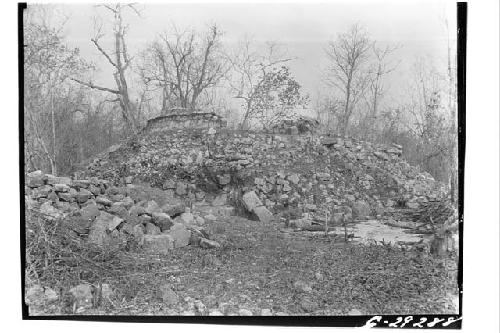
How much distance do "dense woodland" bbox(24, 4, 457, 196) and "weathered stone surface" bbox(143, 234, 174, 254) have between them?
3.59 feet

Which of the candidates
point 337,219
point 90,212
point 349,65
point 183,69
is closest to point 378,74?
point 349,65

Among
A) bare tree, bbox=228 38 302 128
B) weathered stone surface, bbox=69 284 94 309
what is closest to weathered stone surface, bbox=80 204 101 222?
weathered stone surface, bbox=69 284 94 309

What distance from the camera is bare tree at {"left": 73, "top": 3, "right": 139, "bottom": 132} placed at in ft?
17.3

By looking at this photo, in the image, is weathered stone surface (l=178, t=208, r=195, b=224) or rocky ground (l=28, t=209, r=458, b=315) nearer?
rocky ground (l=28, t=209, r=458, b=315)

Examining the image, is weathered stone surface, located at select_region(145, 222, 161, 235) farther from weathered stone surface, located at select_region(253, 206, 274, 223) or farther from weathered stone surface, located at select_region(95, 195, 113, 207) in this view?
weathered stone surface, located at select_region(253, 206, 274, 223)

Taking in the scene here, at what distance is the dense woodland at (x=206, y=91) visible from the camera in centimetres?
526

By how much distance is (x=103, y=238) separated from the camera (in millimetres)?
5164

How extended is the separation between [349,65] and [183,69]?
68.2 inches

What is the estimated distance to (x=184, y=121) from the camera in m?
5.45

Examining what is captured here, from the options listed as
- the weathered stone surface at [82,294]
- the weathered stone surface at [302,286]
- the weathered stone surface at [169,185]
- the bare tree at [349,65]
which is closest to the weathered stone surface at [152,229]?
the weathered stone surface at [169,185]

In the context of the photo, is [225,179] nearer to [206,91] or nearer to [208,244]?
[208,244]

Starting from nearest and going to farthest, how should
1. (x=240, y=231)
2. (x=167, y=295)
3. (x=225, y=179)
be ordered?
1. (x=167, y=295)
2. (x=240, y=231)
3. (x=225, y=179)

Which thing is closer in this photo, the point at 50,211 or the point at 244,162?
the point at 50,211

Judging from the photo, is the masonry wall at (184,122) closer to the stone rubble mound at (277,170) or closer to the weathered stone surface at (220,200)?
the stone rubble mound at (277,170)
